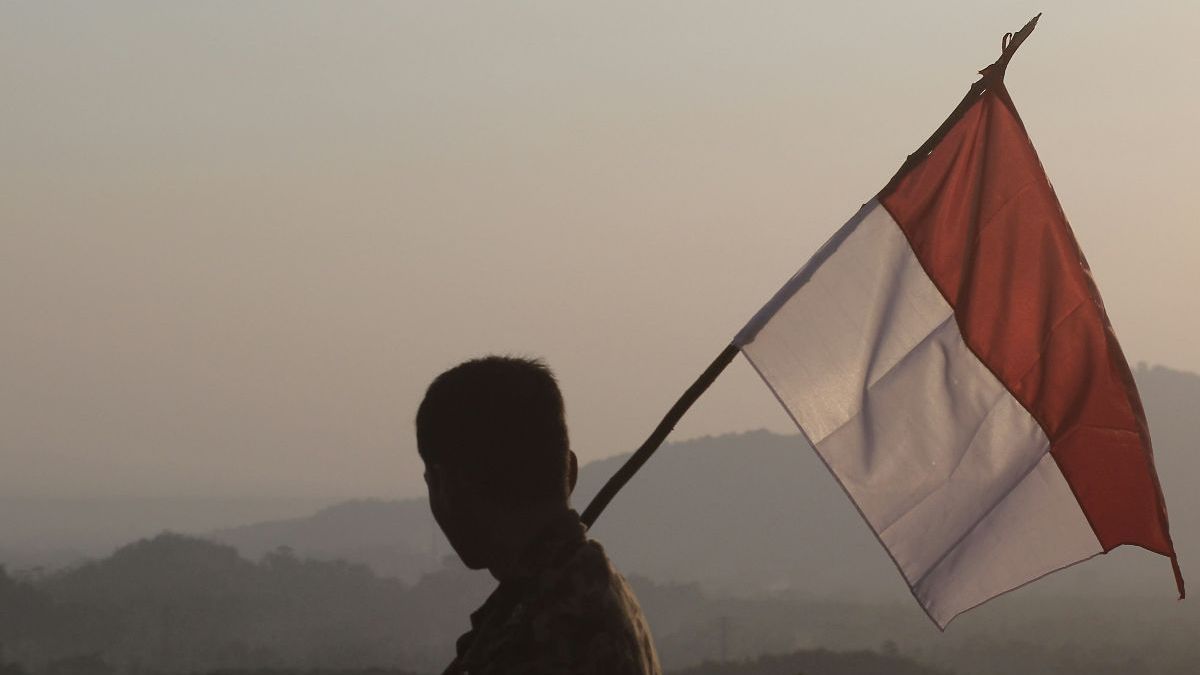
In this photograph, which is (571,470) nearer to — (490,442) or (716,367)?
(490,442)

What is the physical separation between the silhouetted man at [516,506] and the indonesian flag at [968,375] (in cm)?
418

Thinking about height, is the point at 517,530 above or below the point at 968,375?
below

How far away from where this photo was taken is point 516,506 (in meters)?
5.80

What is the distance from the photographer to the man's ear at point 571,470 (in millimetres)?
5902

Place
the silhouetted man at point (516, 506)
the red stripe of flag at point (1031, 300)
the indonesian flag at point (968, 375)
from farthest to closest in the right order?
the red stripe of flag at point (1031, 300)
the indonesian flag at point (968, 375)
the silhouetted man at point (516, 506)

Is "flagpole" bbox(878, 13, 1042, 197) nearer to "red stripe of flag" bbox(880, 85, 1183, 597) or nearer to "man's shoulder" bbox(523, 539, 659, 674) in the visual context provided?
"red stripe of flag" bbox(880, 85, 1183, 597)

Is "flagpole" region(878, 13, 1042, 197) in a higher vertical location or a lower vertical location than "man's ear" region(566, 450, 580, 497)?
higher

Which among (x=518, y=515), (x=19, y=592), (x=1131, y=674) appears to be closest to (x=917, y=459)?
(x=518, y=515)

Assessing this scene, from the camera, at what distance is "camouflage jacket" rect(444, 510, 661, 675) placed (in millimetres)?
5516

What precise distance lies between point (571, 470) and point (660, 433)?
314 centimetres

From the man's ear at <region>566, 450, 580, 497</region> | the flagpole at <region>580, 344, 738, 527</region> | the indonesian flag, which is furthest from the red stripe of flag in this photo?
the man's ear at <region>566, 450, 580, 497</region>

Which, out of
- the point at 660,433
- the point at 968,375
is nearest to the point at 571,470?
the point at 660,433

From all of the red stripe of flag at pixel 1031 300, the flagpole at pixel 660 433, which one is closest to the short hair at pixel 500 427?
the flagpole at pixel 660 433

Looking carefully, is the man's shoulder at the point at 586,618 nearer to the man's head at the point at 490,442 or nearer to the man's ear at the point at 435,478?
the man's head at the point at 490,442
